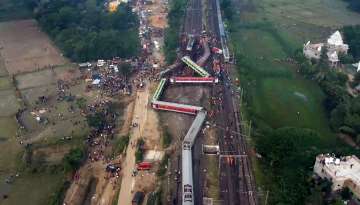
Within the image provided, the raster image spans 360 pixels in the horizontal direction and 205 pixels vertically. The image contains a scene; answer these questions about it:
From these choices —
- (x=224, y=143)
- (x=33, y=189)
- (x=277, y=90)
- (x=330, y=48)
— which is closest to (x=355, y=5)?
(x=330, y=48)

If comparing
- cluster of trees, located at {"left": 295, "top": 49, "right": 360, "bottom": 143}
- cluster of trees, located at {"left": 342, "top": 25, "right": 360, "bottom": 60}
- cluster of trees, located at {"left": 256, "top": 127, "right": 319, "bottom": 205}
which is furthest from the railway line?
cluster of trees, located at {"left": 342, "top": 25, "right": 360, "bottom": 60}

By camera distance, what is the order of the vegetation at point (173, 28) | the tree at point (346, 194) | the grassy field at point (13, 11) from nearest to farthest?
the tree at point (346, 194)
the vegetation at point (173, 28)
the grassy field at point (13, 11)

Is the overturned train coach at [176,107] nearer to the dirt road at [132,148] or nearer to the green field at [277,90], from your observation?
the dirt road at [132,148]

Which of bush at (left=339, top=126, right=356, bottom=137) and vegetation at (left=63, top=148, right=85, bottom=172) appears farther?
bush at (left=339, top=126, right=356, bottom=137)

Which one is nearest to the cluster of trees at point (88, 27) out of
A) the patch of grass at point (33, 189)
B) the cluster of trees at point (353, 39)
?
the patch of grass at point (33, 189)

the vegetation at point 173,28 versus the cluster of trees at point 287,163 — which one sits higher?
the vegetation at point 173,28

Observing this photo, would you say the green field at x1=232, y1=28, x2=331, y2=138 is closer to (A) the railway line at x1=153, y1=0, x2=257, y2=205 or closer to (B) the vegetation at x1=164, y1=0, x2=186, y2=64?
(A) the railway line at x1=153, y1=0, x2=257, y2=205
